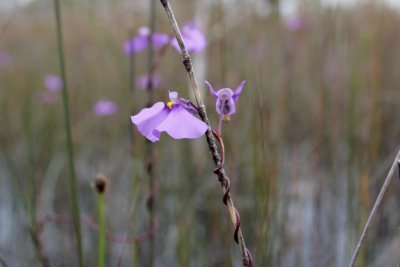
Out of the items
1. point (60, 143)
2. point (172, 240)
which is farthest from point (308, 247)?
point (60, 143)

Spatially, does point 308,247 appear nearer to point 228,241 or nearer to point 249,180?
point 249,180

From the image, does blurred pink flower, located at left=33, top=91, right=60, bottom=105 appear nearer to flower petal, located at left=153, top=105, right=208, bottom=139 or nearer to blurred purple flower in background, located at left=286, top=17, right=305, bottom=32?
blurred purple flower in background, located at left=286, top=17, right=305, bottom=32

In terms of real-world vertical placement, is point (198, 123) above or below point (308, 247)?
above

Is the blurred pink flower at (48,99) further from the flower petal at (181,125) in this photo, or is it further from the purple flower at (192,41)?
the flower petal at (181,125)

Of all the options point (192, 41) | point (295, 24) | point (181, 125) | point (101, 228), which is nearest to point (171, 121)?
point (181, 125)

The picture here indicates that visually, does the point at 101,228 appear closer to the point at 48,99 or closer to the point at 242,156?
the point at 242,156

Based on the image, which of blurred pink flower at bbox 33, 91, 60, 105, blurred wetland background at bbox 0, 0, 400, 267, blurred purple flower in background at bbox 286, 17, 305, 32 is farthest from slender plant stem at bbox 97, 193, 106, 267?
blurred purple flower in background at bbox 286, 17, 305, 32
